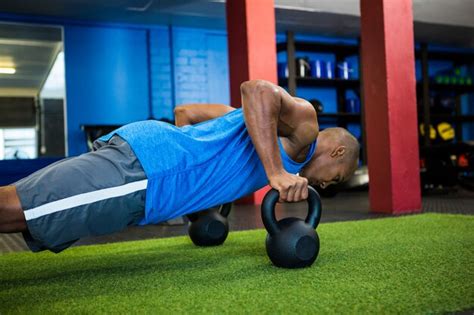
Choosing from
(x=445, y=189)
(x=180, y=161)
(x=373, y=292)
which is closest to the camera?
(x=373, y=292)

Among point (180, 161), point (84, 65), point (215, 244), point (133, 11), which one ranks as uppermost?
point (133, 11)

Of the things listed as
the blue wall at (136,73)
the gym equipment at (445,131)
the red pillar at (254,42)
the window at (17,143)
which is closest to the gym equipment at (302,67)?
the blue wall at (136,73)

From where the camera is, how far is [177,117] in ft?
6.05

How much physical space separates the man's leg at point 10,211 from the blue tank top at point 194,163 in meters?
0.35

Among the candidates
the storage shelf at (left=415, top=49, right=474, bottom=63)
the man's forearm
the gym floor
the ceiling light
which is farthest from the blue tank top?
the storage shelf at (left=415, top=49, right=474, bottom=63)

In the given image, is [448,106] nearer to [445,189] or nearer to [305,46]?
[305,46]

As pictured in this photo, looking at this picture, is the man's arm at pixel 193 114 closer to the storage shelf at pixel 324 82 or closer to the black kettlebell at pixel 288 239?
the black kettlebell at pixel 288 239

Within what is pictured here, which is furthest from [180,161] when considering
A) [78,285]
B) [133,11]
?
[133,11]

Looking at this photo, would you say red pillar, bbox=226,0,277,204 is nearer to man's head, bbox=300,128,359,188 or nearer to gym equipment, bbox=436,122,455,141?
man's head, bbox=300,128,359,188

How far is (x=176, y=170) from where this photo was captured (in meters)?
1.47

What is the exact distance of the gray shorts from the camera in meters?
1.29

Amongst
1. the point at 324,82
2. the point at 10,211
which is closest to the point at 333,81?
the point at 324,82

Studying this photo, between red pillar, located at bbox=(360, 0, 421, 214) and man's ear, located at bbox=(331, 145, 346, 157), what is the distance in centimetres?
198

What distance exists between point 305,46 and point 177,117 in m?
5.82
